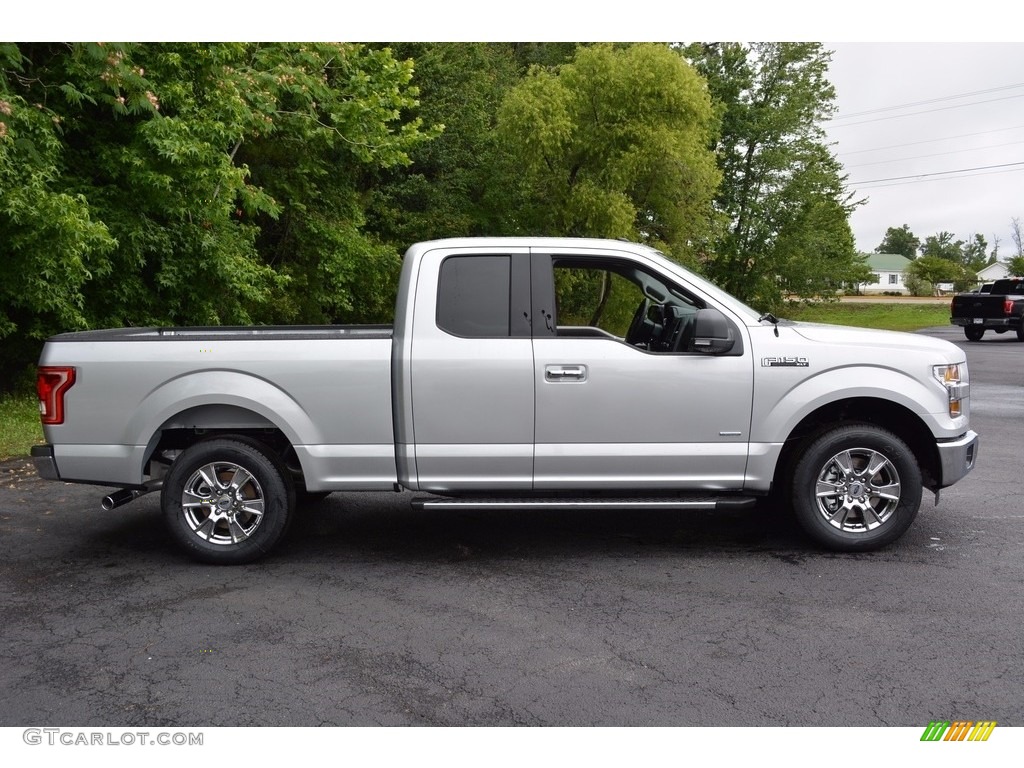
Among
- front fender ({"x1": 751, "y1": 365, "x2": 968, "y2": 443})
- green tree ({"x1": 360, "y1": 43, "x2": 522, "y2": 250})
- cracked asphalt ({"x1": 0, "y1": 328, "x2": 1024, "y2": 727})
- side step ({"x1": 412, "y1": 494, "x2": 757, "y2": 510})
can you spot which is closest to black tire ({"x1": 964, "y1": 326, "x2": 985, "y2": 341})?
green tree ({"x1": 360, "y1": 43, "x2": 522, "y2": 250})

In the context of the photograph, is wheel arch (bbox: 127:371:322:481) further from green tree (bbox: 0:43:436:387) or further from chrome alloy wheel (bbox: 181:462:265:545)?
green tree (bbox: 0:43:436:387)

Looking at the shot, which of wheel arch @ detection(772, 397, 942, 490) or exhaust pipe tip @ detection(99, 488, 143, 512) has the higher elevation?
→ wheel arch @ detection(772, 397, 942, 490)

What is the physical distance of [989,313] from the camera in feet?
88.8

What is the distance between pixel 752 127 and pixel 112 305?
34.3 meters

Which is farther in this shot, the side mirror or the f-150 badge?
the f-150 badge

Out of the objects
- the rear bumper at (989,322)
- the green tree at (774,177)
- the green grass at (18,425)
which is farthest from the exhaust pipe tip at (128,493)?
the green tree at (774,177)

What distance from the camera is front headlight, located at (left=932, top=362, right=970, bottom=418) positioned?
229 inches

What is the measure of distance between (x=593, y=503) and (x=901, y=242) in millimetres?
170110

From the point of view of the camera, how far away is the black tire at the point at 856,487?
575cm

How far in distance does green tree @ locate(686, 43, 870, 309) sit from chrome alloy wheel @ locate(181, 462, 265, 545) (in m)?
38.6

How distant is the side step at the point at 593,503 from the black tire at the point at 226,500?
35.8 inches

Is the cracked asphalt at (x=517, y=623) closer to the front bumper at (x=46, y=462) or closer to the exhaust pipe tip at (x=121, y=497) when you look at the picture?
the exhaust pipe tip at (x=121, y=497)
